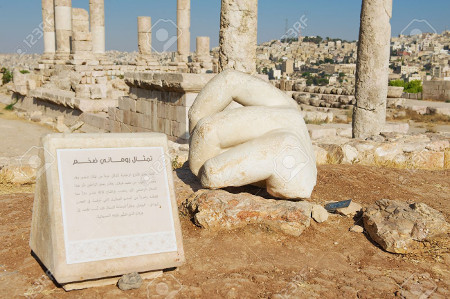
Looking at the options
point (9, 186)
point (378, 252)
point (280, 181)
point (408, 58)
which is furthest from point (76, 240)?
point (408, 58)

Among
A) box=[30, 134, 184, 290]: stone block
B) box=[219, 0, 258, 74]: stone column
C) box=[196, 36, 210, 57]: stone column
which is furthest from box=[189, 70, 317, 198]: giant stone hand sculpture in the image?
box=[196, 36, 210, 57]: stone column

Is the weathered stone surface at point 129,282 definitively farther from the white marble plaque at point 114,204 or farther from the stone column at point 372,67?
the stone column at point 372,67

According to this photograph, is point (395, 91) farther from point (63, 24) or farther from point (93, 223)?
point (93, 223)

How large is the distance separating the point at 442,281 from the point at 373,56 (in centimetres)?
647

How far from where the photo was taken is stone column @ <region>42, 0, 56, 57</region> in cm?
2008

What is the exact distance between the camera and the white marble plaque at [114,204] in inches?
103

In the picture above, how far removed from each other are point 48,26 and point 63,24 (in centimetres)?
246

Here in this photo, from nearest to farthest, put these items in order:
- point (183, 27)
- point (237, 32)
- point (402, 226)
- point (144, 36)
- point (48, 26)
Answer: point (402, 226) < point (237, 32) < point (48, 26) < point (144, 36) < point (183, 27)

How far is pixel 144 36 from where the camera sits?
21.6m

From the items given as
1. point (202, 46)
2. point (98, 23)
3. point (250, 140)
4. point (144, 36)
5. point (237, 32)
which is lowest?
point (250, 140)

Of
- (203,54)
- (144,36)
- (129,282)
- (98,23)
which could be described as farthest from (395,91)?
(129,282)

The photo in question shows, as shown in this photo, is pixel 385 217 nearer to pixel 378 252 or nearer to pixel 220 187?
pixel 378 252

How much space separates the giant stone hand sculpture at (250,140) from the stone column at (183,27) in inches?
774

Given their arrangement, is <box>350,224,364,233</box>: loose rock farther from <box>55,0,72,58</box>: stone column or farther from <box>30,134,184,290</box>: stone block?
<box>55,0,72,58</box>: stone column
